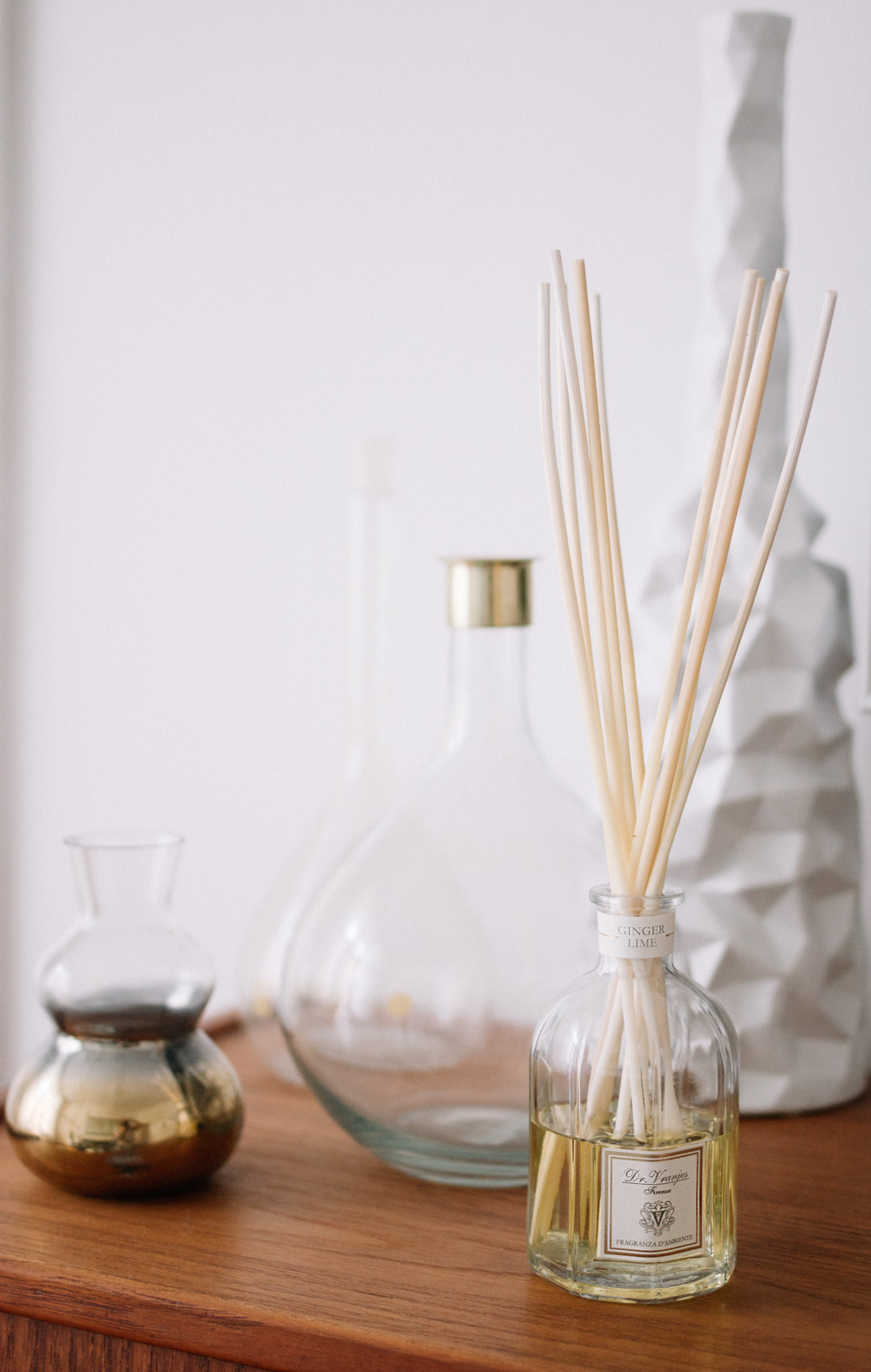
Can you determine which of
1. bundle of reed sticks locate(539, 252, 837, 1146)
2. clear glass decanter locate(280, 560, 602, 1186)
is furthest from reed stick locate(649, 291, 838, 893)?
clear glass decanter locate(280, 560, 602, 1186)

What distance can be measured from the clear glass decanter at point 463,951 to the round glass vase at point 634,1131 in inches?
3.2

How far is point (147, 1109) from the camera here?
19.9 inches

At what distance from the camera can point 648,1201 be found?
42 cm

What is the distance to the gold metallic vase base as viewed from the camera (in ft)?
1.65

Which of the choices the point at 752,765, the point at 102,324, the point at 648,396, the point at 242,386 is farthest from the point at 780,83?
the point at 102,324

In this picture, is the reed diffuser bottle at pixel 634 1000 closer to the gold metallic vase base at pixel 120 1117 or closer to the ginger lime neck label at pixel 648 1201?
the ginger lime neck label at pixel 648 1201

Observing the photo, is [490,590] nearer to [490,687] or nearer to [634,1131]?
[490,687]

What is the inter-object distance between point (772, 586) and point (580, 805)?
0.15 meters

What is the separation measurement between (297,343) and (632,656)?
0.57m

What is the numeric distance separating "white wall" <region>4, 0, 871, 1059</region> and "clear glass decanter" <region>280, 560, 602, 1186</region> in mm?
296

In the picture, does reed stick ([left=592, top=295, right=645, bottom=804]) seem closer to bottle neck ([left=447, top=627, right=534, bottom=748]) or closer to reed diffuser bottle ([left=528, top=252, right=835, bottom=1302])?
reed diffuser bottle ([left=528, top=252, right=835, bottom=1302])

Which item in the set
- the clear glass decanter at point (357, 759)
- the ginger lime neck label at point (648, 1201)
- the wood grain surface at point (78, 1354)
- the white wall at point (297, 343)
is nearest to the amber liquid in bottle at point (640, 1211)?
the ginger lime neck label at point (648, 1201)

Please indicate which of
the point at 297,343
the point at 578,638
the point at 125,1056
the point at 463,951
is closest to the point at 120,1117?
the point at 125,1056

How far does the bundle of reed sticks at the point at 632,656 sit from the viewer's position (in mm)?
432
